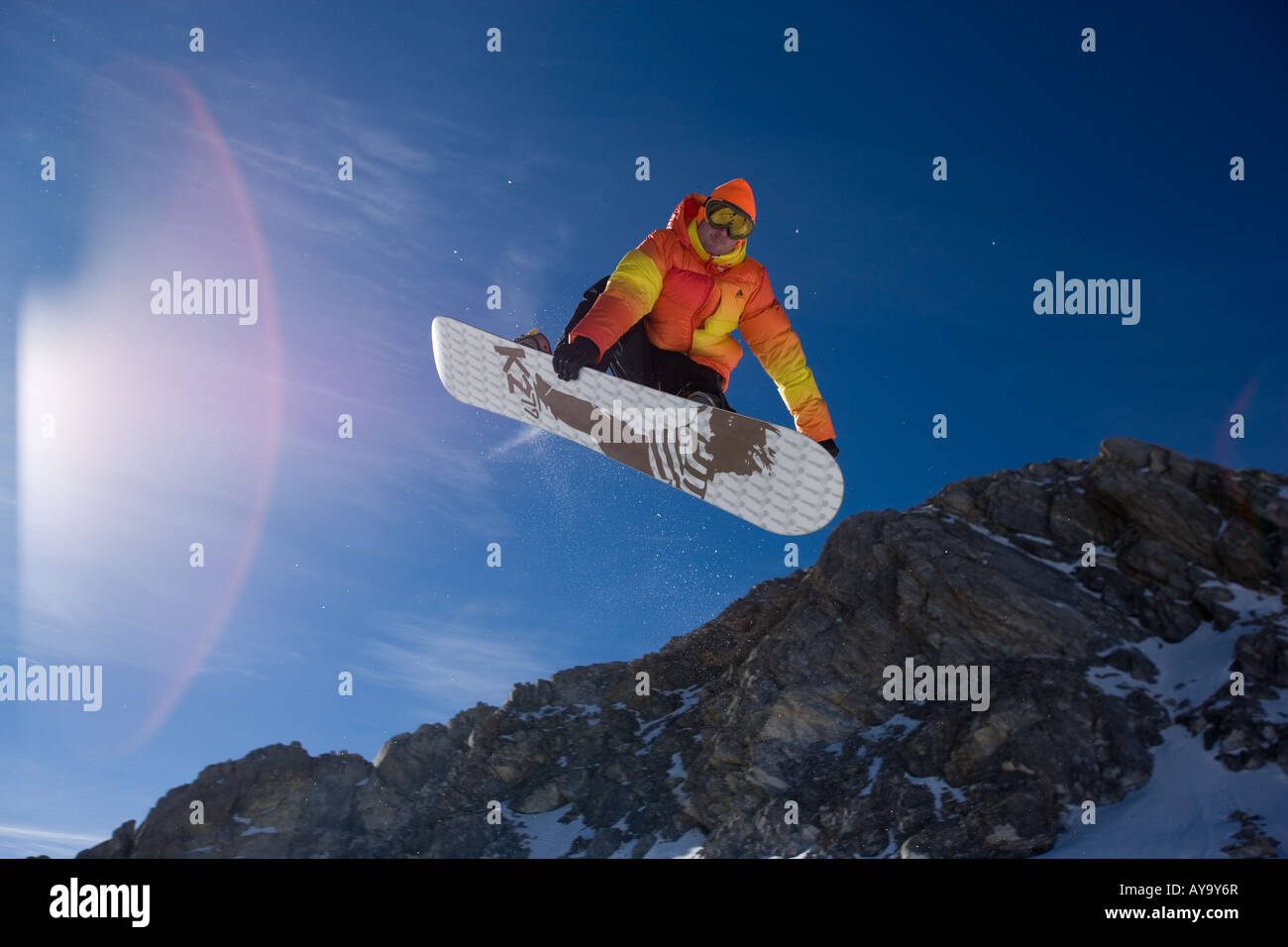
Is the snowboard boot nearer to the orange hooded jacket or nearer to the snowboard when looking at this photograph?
the snowboard

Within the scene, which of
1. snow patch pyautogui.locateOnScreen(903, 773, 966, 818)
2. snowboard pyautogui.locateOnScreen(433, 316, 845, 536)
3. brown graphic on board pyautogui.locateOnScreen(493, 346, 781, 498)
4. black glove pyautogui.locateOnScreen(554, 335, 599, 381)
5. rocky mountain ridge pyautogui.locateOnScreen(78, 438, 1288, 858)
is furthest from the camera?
snow patch pyautogui.locateOnScreen(903, 773, 966, 818)

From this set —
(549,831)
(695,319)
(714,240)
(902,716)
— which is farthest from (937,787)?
(714,240)

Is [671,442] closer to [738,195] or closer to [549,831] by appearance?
[738,195]

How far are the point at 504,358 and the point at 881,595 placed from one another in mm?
41552

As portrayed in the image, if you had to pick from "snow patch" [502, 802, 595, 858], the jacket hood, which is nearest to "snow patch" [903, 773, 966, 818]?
"snow patch" [502, 802, 595, 858]

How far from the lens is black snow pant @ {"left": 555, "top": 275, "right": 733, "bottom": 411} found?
743cm

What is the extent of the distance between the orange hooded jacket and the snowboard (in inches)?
16.0

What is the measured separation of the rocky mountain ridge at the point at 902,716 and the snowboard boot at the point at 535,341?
32.1 meters

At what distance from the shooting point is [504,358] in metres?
8.52

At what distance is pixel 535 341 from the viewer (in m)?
7.98

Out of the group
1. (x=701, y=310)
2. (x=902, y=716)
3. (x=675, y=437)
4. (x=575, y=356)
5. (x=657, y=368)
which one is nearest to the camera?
(x=575, y=356)

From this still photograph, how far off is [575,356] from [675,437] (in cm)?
164
